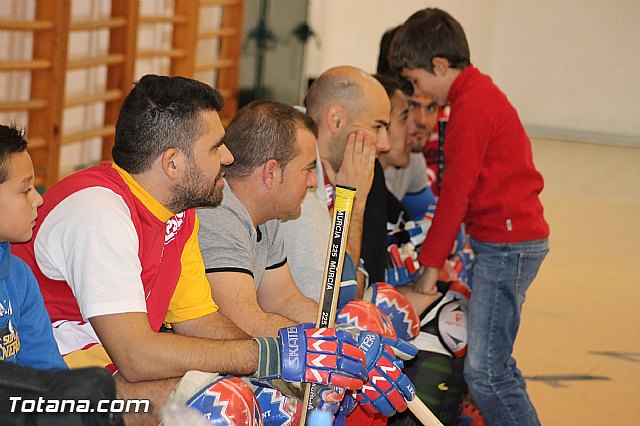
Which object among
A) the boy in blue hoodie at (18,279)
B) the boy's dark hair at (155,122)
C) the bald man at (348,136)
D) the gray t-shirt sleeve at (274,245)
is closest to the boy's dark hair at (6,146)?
the boy in blue hoodie at (18,279)

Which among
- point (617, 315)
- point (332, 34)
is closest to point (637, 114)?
point (332, 34)

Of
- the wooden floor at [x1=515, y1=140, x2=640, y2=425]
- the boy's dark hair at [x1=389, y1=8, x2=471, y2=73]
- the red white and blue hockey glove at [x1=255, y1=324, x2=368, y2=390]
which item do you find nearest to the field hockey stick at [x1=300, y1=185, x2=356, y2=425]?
the red white and blue hockey glove at [x1=255, y1=324, x2=368, y2=390]

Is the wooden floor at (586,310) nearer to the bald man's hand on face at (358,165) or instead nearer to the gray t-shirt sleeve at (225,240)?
the bald man's hand on face at (358,165)

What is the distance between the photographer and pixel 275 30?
6871 mm

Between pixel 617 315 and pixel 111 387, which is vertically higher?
pixel 111 387

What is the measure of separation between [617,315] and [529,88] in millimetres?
6563

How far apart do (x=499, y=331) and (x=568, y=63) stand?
28.0 ft

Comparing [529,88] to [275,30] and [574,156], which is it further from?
[275,30]

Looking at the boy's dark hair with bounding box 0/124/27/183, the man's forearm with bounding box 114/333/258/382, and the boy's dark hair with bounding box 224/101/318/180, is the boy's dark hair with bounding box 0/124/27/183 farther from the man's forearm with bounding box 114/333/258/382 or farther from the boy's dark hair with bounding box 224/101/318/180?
the boy's dark hair with bounding box 224/101/318/180

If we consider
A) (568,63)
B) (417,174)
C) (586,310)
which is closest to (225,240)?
(417,174)

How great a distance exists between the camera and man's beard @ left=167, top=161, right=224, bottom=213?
6.09 ft

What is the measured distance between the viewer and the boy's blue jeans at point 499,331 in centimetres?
288

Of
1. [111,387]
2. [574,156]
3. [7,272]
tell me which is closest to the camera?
[111,387]

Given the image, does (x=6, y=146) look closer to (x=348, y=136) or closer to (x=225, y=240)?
(x=225, y=240)
